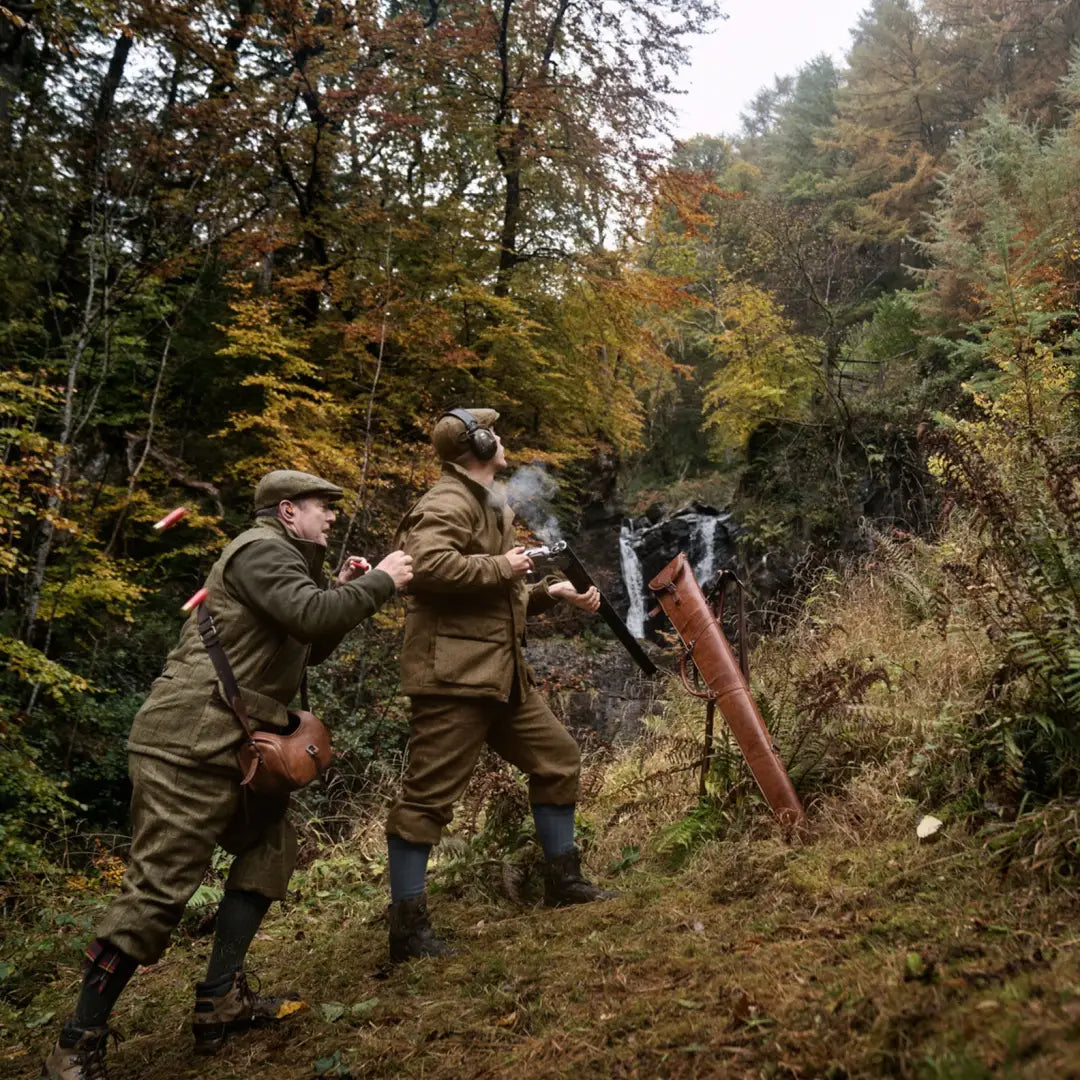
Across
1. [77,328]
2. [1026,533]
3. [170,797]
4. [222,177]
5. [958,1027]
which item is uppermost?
[222,177]

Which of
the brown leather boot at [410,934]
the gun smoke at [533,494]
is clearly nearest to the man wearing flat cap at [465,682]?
the brown leather boot at [410,934]

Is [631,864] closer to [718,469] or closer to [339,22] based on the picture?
[339,22]

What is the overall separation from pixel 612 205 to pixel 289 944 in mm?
12441

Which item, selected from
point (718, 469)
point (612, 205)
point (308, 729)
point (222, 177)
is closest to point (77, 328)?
point (222, 177)

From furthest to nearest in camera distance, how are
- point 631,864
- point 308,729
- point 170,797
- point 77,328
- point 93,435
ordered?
point 93,435 < point 77,328 < point 631,864 < point 308,729 < point 170,797

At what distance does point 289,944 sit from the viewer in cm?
410

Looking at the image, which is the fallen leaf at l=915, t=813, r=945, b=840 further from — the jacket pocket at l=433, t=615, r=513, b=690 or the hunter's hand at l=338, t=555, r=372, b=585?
the hunter's hand at l=338, t=555, r=372, b=585

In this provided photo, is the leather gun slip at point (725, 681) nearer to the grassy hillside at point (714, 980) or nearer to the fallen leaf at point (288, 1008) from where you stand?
the grassy hillside at point (714, 980)

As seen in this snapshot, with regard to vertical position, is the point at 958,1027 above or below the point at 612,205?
below

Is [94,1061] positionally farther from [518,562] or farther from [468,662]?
[518,562]

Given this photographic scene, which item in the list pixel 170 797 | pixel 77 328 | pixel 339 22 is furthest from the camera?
pixel 339 22

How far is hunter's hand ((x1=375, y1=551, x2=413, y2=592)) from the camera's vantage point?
323 cm

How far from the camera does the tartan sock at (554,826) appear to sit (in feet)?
12.2

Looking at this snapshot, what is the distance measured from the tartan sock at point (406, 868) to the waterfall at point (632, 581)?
604 inches
